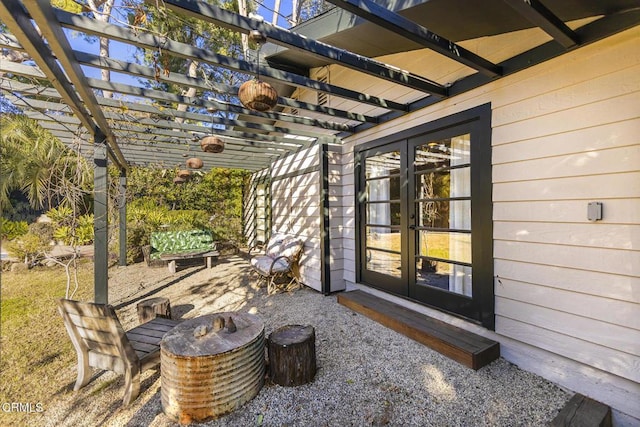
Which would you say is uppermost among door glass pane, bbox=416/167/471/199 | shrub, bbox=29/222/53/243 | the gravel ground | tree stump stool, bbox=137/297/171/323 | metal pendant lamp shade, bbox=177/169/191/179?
metal pendant lamp shade, bbox=177/169/191/179

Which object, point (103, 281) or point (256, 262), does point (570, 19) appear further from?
point (103, 281)

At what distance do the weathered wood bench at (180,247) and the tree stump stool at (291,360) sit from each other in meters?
4.65

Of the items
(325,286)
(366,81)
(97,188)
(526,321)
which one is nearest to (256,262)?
(325,286)

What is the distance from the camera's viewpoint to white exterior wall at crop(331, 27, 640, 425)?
6.48 ft

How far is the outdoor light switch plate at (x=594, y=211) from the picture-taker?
2064 millimetres

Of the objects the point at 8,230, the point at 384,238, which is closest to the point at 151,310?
the point at 8,230

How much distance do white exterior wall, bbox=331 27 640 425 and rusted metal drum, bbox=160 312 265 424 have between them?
2195 millimetres

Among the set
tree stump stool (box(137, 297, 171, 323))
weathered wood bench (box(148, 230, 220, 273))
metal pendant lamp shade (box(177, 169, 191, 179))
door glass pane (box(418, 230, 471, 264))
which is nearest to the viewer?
door glass pane (box(418, 230, 471, 264))

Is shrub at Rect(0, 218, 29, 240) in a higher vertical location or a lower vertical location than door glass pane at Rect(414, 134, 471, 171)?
lower

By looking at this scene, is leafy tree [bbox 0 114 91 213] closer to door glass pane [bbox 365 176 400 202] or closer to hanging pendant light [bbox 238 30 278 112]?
hanging pendant light [bbox 238 30 278 112]

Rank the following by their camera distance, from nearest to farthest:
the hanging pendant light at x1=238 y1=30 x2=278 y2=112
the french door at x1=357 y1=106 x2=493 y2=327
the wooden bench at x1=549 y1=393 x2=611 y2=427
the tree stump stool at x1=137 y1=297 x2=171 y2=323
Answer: the wooden bench at x1=549 y1=393 x2=611 y2=427, the hanging pendant light at x1=238 y1=30 x2=278 y2=112, the french door at x1=357 y1=106 x2=493 y2=327, the tree stump stool at x1=137 y1=297 x2=171 y2=323

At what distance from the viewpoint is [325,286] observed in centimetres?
466

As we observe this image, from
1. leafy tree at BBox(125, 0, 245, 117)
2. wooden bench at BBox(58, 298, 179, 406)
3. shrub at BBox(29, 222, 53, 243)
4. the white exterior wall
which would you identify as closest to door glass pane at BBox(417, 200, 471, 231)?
the white exterior wall

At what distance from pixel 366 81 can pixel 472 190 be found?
8.03 feet
